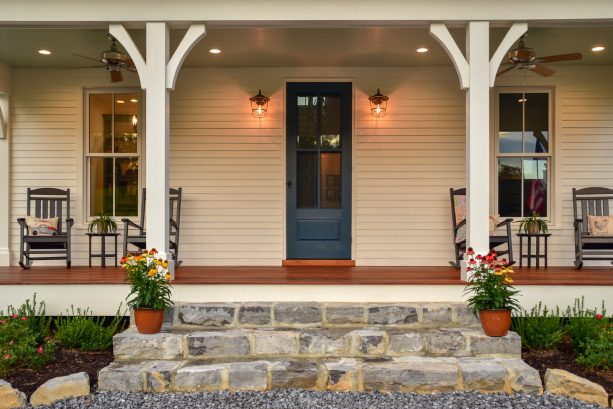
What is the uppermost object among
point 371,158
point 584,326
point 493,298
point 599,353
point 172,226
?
point 371,158

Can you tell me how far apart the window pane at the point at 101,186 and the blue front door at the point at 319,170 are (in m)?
2.25

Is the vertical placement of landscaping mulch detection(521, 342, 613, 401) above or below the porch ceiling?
below

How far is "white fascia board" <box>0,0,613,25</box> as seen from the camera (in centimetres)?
441

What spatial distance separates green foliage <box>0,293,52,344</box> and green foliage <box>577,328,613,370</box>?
4.22 m

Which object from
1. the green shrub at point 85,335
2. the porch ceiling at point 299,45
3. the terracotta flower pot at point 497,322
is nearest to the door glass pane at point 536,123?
the porch ceiling at point 299,45

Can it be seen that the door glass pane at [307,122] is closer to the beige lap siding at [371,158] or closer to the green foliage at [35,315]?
the beige lap siding at [371,158]

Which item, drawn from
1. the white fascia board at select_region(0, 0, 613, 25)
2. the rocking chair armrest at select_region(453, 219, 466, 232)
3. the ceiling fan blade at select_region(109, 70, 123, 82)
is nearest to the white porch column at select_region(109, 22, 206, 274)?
the white fascia board at select_region(0, 0, 613, 25)

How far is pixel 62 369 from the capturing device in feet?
12.7

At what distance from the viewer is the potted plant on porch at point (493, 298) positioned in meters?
3.91

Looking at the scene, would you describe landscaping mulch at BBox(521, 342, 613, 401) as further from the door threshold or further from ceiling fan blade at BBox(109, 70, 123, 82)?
ceiling fan blade at BBox(109, 70, 123, 82)

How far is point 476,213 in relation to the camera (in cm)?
445

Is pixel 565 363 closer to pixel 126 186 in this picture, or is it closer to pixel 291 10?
pixel 291 10

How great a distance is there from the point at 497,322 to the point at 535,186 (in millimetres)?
3039

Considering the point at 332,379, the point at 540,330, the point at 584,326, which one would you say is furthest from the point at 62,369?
the point at 584,326
